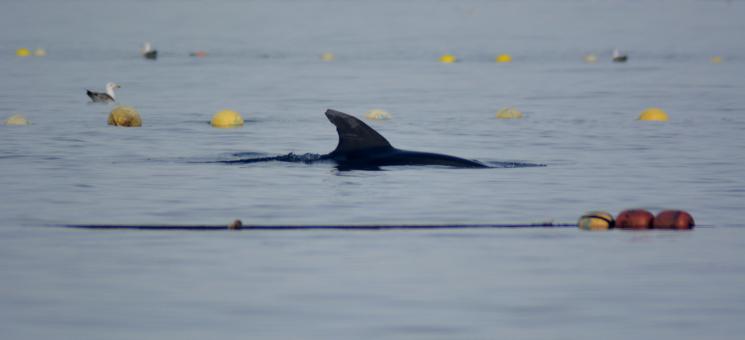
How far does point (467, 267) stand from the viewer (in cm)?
1367

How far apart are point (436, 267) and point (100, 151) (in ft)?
45.9

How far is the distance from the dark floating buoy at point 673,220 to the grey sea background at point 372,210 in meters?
0.39

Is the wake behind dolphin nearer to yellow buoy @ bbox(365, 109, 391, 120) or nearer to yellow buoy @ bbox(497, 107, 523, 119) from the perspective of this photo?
yellow buoy @ bbox(365, 109, 391, 120)

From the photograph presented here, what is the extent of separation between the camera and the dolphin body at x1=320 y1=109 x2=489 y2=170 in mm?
22766

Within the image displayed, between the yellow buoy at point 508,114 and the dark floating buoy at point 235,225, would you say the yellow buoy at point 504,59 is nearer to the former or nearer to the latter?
the yellow buoy at point 508,114

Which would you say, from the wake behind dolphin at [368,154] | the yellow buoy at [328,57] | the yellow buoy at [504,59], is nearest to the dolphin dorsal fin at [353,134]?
the wake behind dolphin at [368,154]

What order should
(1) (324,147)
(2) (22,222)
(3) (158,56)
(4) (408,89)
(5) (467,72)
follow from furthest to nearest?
(3) (158,56) → (5) (467,72) → (4) (408,89) → (1) (324,147) → (2) (22,222)

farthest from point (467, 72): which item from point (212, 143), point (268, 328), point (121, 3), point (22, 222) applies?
point (121, 3)

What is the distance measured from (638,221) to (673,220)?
13.6 inches

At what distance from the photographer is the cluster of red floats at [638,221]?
16.4m

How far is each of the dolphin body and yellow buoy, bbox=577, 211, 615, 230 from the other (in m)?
6.64

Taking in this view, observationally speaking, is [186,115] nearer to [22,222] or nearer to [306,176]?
[306,176]

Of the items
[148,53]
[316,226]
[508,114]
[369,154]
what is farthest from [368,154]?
[148,53]

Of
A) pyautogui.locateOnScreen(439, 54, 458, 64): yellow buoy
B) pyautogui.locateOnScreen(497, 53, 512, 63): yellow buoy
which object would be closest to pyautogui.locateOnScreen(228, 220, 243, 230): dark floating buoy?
pyautogui.locateOnScreen(439, 54, 458, 64): yellow buoy
